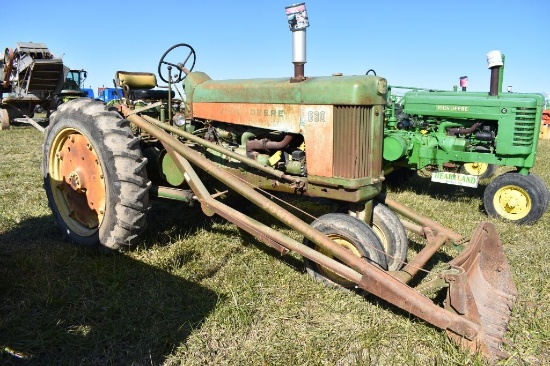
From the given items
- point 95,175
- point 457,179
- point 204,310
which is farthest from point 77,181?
point 457,179

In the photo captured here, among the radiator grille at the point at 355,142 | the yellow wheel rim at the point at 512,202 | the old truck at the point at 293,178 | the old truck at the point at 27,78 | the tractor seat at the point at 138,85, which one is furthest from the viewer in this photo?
the old truck at the point at 27,78

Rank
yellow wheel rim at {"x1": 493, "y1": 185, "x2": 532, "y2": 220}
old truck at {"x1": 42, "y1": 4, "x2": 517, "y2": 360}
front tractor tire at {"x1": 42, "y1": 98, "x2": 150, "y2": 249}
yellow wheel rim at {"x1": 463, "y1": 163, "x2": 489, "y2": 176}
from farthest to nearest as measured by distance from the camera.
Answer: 1. yellow wheel rim at {"x1": 463, "y1": 163, "x2": 489, "y2": 176}
2. yellow wheel rim at {"x1": 493, "y1": 185, "x2": 532, "y2": 220}
3. front tractor tire at {"x1": 42, "y1": 98, "x2": 150, "y2": 249}
4. old truck at {"x1": 42, "y1": 4, "x2": 517, "y2": 360}

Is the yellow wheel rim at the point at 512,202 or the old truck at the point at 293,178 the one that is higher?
the old truck at the point at 293,178

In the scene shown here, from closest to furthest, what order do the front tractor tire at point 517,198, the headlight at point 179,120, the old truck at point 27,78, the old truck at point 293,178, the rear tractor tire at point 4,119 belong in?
1. the old truck at point 293,178
2. the headlight at point 179,120
3. the front tractor tire at point 517,198
4. the old truck at point 27,78
5. the rear tractor tire at point 4,119

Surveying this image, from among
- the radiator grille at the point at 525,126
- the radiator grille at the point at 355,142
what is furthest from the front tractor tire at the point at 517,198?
the radiator grille at the point at 355,142

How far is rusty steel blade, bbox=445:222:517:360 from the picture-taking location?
89.2 inches

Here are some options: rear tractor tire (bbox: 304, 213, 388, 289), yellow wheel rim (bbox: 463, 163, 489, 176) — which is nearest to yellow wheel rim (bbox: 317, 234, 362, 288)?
rear tractor tire (bbox: 304, 213, 388, 289)

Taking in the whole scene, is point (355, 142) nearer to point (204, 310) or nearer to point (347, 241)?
point (347, 241)

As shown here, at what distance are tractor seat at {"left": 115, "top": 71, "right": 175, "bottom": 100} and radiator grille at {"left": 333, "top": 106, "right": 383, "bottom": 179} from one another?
2.54 m

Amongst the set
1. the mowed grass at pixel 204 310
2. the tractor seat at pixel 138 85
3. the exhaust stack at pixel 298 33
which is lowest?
the mowed grass at pixel 204 310

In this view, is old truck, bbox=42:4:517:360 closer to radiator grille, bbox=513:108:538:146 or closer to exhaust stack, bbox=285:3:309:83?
exhaust stack, bbox=285:3:309:83

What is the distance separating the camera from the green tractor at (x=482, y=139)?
16.6 ft

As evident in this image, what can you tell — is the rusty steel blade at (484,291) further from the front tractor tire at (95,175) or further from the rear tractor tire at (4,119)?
the rear tractor tire at (4,119)

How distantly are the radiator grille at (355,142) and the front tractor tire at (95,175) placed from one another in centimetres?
149
